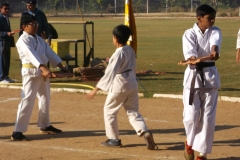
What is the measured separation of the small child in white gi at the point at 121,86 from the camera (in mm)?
8078

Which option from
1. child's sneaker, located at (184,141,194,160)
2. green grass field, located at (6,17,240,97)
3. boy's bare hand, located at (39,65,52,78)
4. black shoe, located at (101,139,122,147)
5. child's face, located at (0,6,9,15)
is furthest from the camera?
child's face, located at (0,6,9,15)

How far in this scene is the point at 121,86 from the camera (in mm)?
8305

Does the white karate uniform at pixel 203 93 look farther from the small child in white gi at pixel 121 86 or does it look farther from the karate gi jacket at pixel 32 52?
the karate gi jacket at pixel 32 52

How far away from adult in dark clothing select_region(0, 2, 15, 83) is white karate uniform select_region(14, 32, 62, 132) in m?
6.73

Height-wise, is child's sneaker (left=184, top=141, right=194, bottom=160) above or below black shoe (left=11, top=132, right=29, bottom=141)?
above

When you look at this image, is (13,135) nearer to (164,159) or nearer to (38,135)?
(38,135)

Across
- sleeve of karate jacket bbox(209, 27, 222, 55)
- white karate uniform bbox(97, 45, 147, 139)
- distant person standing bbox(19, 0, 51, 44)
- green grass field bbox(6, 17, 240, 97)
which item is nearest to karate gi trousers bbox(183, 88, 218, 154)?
sleeve of karate jacket bbox(209, 27, 222, 55)

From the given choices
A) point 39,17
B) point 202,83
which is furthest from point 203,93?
point 39,17

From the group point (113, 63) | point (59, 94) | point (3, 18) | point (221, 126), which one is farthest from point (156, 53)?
point (113, 63)

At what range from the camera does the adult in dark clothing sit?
1587 centimetres

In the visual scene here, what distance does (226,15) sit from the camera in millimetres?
65562

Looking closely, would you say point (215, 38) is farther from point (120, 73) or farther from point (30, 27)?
point (30, 27)

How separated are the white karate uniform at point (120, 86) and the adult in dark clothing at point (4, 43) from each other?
25.9ft

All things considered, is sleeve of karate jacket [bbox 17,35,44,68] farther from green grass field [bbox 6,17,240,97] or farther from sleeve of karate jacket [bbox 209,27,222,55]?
green grass field [bbox 6,17,240,97]
